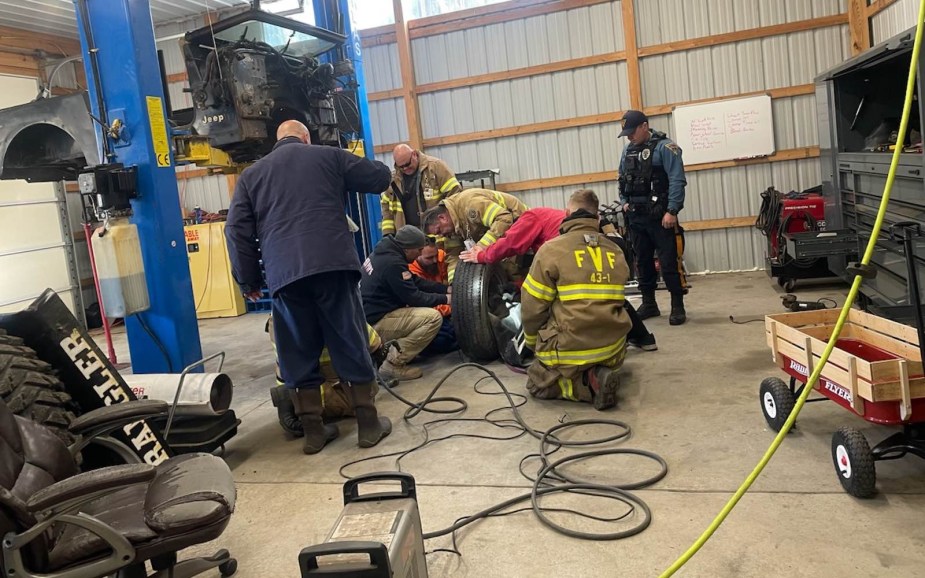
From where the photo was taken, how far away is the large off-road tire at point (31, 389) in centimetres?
235

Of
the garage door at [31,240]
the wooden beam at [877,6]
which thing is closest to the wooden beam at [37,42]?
the garage door at [31,240]

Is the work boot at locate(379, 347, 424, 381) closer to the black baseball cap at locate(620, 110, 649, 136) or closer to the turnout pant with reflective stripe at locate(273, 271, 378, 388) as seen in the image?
the turnout pant with reflective stripe at locate(273, 271, 378, 388)

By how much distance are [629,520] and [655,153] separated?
3.61 meters

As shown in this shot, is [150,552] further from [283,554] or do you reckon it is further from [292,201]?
[292,201]

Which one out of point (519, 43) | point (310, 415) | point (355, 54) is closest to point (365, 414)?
point (310, 415)

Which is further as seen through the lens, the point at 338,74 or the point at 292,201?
the point at 338,74

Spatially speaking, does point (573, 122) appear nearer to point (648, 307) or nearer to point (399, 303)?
point (648, 307)

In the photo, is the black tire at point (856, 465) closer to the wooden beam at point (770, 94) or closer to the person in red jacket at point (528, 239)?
the person in red jacket at point (528, 239)

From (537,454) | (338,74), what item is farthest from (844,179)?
(338,74)

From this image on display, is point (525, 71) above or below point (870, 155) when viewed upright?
above

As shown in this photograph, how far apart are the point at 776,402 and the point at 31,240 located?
9366 mm

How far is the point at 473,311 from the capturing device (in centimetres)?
482

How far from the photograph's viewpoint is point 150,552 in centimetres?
187

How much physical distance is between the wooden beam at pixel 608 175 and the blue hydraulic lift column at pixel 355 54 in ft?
8.11
